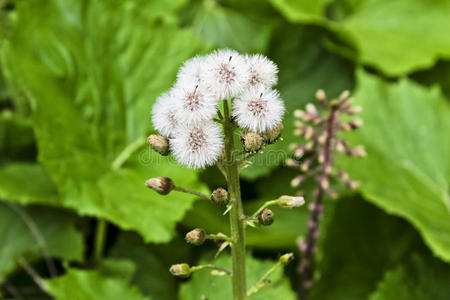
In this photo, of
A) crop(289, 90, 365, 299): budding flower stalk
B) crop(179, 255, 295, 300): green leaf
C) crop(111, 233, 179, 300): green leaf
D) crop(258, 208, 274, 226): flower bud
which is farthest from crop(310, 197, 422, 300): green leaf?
crop(258, 208, 274, 226): flower bud

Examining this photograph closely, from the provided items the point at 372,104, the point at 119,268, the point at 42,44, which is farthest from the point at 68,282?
the point at 372,104

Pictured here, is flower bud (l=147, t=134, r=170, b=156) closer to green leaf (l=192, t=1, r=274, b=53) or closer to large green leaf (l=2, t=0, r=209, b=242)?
large green leaf (l=2, t=0, r=209, b=242)

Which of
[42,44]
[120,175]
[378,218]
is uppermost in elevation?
[42,44]

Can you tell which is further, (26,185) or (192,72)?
(26,185)

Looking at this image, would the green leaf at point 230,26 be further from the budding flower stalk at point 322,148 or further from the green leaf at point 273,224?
the budding flower stalk at point 322,148

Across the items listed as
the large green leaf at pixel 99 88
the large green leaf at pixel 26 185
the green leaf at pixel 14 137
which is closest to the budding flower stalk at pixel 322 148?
the large green leaf at pixel 99 88

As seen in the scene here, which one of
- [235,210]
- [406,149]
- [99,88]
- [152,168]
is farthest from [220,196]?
[406,149]

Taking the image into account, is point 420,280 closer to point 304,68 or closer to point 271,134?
point 304,68

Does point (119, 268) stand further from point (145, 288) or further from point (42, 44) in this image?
point (42, 44)
